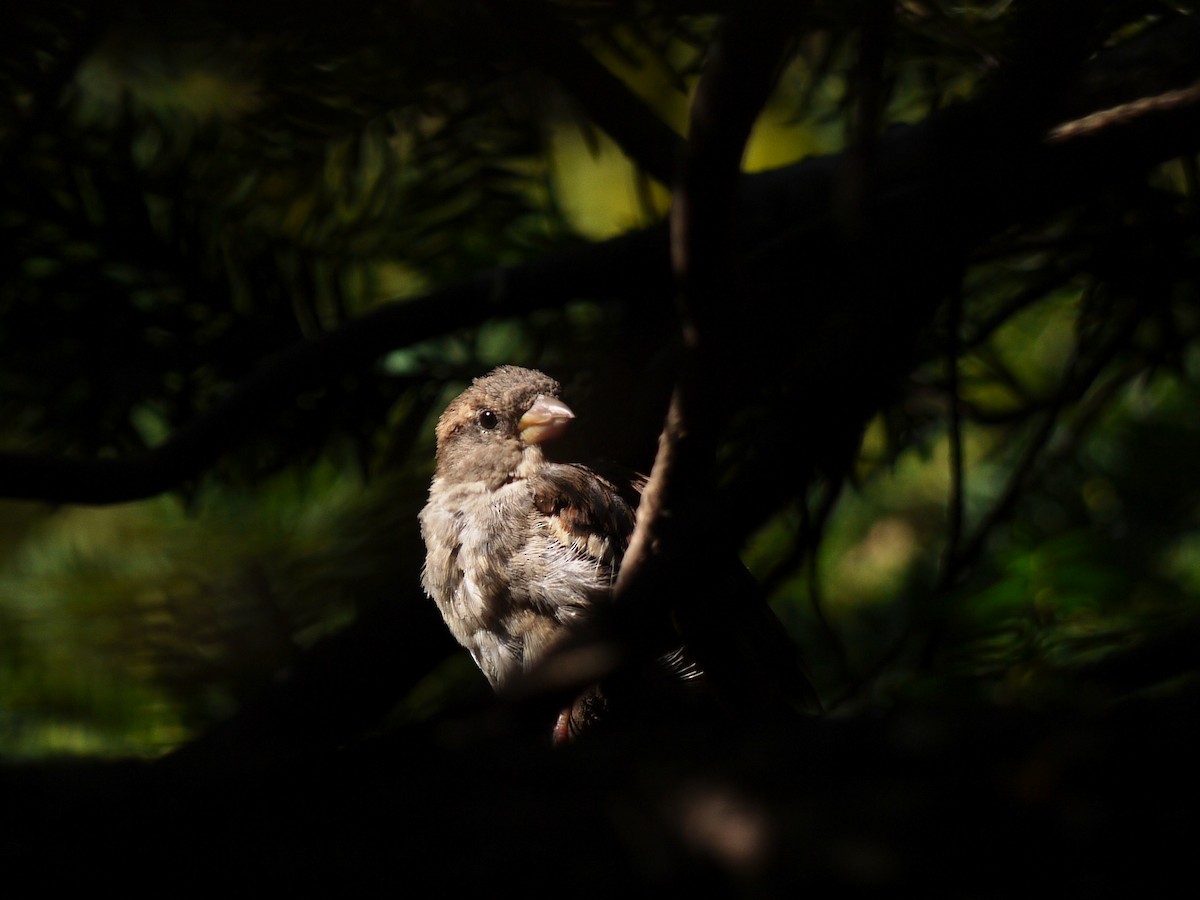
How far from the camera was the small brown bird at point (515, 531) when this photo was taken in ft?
6.47

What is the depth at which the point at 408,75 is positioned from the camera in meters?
1.50

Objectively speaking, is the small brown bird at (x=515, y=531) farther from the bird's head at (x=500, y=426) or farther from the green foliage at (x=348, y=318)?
the green foliage at (x=348, y=318)

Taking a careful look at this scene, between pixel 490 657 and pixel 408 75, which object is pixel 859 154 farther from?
pixel 490 657

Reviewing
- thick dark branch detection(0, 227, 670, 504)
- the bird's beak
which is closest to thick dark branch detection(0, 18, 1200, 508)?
thick dark branch detection(0, 227, 670, 504)

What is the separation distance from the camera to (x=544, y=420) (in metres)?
2.19

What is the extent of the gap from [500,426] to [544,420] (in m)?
0.19

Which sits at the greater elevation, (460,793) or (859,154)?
(859,154)

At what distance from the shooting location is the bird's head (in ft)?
7.16

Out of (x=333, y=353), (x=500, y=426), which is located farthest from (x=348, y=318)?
(x=500, y=426)

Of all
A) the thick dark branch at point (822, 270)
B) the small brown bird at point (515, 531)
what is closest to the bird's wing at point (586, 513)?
the small brown bird at point (515, 531)

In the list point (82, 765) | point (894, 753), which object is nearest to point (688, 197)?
point (894, 753)

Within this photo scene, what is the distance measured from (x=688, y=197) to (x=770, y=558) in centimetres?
119

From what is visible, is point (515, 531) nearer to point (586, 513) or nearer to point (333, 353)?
point (586, 513)

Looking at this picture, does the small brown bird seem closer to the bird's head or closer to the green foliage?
the bird's head
